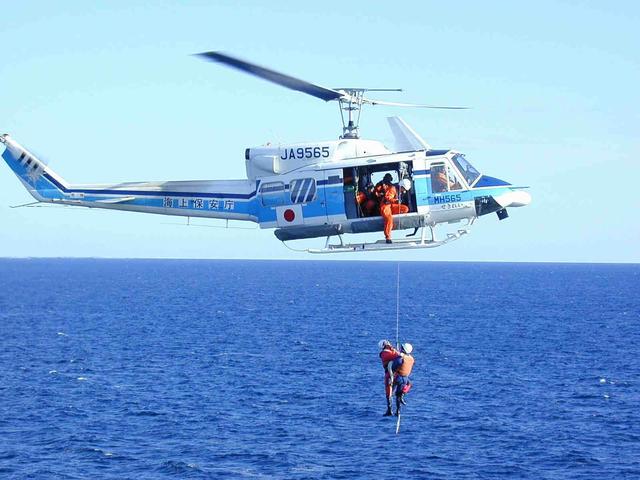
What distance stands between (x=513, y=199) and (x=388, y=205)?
14.3ft

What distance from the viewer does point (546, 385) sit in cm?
9338

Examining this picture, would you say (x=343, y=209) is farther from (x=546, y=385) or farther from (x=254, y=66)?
(x=546, y=385)

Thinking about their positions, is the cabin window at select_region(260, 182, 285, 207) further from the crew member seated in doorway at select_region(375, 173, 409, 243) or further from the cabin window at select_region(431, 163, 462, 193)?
the cabin window at select_region(431, 163, 462, 193)

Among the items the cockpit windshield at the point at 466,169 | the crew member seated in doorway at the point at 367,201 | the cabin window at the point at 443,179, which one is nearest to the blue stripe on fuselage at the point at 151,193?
the crew member seated in doorway at the point at 367,201

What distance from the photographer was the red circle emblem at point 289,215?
30672 millimetres

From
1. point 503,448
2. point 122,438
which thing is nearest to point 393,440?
point 503,448

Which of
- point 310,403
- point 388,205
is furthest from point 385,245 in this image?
point 310,403

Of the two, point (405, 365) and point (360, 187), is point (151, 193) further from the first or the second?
point (405, 365)

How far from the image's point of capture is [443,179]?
30219 millimetres

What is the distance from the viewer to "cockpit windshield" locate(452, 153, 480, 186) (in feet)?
100.0

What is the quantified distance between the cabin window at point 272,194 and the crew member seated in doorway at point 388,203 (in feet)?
10.8

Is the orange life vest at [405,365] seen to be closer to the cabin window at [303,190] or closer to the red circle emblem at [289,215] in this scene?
the red circle emblem at [289,215]

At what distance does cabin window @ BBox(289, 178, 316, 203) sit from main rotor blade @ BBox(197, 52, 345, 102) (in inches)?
122

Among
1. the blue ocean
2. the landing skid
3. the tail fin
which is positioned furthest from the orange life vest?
the blue ocean
